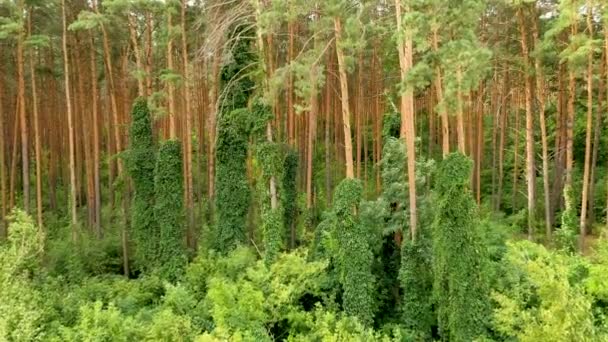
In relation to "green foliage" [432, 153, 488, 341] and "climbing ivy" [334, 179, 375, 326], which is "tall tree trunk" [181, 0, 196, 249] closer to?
"climbing ivy" [334, 179, 375, 326]

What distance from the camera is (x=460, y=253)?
10.8m

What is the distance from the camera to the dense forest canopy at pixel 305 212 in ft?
35.4

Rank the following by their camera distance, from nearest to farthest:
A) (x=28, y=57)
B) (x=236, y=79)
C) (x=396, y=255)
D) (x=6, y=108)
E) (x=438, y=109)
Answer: (x=438, y=109) → (x=396, y=255) → (x=236, y=79) → (x=28, y=57) → (x=6, y=108)

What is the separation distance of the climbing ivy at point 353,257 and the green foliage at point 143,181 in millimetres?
7525

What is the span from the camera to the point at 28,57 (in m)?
19.3

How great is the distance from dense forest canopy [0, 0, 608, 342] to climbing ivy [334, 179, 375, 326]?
0.16 feet

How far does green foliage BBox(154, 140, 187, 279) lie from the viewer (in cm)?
1574

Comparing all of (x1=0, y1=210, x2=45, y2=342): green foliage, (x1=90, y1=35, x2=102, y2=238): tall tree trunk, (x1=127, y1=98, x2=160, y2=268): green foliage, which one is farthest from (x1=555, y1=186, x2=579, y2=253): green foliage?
(x1=90, y1=35, x2=102, y2=238): tall tree trunk

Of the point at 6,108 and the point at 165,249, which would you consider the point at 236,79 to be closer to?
the point at 165,249

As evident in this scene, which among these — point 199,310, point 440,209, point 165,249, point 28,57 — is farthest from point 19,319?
point 28,57

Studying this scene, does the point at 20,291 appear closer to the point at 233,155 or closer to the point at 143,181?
the point at 143,181

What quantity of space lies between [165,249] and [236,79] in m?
5.95

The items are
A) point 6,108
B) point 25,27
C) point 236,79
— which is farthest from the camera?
point 6,108

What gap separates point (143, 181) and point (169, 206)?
183cm
